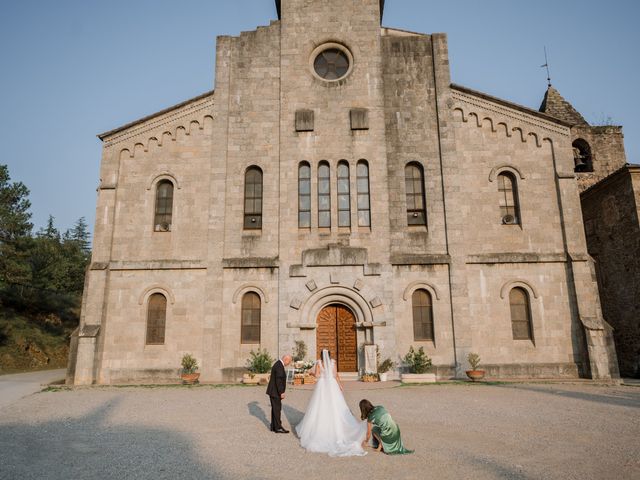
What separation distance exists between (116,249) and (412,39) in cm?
1629

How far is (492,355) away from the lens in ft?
59.1

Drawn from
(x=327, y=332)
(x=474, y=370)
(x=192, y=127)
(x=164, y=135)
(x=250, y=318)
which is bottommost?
(x=474, y=370)

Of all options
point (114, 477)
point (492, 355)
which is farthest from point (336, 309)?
point (114, 477)

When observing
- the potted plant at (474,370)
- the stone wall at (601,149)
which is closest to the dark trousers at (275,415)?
the potted plant at (474,370)

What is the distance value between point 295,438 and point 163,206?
1390cm

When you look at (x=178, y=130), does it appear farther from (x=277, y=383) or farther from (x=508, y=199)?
(x=508, y=199)

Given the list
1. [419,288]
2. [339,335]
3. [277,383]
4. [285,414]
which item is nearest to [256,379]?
[339,335]

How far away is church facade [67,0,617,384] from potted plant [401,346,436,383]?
571 millimetres

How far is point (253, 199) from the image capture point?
19.8 meters

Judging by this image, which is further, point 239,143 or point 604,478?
point 239,143

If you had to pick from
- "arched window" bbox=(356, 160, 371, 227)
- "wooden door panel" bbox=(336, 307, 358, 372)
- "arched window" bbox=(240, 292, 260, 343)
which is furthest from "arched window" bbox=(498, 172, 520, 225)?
"arched window" bbox=(240, 292, 260, 343)

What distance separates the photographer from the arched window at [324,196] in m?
Result: 19.5

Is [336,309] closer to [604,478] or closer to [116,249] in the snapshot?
[116,249]

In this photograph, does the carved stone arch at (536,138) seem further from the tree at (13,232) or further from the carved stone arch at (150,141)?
the tree at (13,232)
